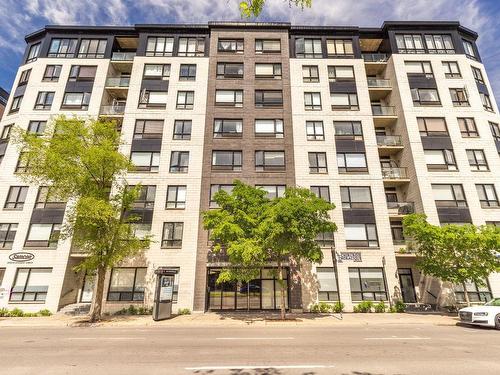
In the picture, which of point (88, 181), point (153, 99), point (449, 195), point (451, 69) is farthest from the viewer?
point (451, 69)

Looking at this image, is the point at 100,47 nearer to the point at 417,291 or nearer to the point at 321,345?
the point at 321,345

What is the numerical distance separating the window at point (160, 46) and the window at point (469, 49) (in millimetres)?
33107

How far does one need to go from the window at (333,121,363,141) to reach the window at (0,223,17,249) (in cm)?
3064

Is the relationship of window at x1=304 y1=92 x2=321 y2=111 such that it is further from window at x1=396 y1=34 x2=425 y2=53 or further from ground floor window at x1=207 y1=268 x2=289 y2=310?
ground floor window at x1=207 y1=268 x2=289 y2=310

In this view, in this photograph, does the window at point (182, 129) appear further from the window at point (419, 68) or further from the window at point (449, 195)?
the window at point (419, 68)

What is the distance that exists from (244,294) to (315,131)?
16.9m

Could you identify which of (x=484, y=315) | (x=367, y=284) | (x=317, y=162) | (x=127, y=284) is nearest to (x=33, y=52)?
(x=127, y=284)

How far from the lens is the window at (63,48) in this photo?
2933 centimetres

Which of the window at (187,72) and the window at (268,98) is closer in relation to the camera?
the window at (268,98)

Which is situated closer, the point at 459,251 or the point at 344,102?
the point at 459,251

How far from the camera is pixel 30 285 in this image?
22.0 metres

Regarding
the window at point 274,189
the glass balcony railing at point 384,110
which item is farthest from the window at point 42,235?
the glass balcony railing at point 384,110

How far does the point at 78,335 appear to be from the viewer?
1368cm

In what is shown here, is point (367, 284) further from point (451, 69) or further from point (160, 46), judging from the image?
point (160, 46)
